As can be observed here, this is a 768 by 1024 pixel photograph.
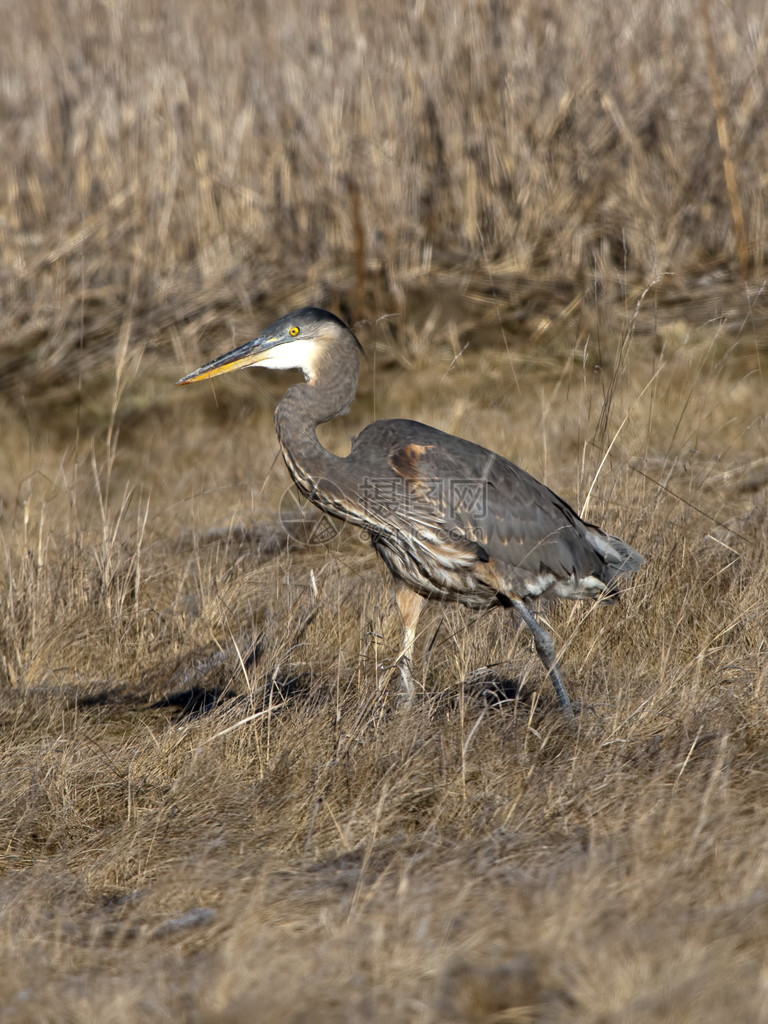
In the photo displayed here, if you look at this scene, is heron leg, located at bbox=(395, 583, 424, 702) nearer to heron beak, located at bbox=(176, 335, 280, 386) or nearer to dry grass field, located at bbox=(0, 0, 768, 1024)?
dry grass field, located at bbox=(0, 0, 768, 1024)

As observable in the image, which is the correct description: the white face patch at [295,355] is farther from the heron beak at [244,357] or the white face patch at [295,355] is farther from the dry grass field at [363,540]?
the dry grass field at [363,540]

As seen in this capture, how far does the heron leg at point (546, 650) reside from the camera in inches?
160

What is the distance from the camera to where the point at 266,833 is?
11.2 ft

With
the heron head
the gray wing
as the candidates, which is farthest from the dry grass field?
the heron head

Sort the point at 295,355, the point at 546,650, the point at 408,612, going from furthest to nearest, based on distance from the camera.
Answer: the point at 408,612, the point at 295,355, the point at 546,650

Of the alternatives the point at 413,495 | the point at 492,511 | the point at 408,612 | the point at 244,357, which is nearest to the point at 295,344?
the point at 244,357

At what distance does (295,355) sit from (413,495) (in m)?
0.68

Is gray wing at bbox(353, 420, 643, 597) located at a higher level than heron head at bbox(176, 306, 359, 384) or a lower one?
lower

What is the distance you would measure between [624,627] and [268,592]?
155cm

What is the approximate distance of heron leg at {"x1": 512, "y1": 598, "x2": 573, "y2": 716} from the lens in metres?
4.06

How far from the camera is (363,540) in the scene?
625 cm

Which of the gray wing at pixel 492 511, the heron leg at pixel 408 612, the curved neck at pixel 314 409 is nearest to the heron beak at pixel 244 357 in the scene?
the curved neck at pixel 314 409

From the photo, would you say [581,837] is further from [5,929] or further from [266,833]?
[5,929]

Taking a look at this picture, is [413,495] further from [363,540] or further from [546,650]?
[363,540]
